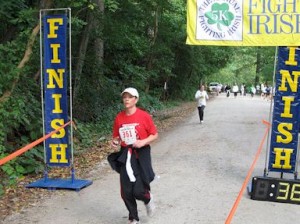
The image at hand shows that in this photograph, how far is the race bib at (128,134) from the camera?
538cm

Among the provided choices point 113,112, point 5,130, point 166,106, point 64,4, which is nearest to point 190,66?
point 166,106

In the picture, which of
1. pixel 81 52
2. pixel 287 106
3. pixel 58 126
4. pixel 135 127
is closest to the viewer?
pixel 135 127

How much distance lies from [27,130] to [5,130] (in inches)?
59.7

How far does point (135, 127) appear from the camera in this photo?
17.7 feet

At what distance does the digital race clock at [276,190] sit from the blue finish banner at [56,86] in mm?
3504

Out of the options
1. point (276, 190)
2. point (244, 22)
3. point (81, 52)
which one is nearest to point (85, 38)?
point (81, 52)

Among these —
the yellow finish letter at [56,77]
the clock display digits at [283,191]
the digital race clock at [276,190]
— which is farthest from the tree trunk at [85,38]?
the clock display digits at [283,191]

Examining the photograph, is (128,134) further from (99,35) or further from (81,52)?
(99,35)

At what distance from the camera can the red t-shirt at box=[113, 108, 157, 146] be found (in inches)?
212

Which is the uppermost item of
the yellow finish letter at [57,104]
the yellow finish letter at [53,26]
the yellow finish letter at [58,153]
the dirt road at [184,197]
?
the yellow finish letter at [53,26]

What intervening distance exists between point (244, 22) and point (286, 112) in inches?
70.1

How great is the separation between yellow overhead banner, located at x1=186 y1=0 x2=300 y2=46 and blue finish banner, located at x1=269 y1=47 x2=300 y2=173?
462 millimetres

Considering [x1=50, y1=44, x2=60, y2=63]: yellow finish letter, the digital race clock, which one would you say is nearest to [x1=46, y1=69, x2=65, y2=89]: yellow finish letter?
[x1=50, y1=44, x2=60, y2=63]: yellow finish letter

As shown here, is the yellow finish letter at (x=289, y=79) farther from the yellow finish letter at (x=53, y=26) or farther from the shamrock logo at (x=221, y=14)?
the yellow finish letter at (x=53, y=26)
